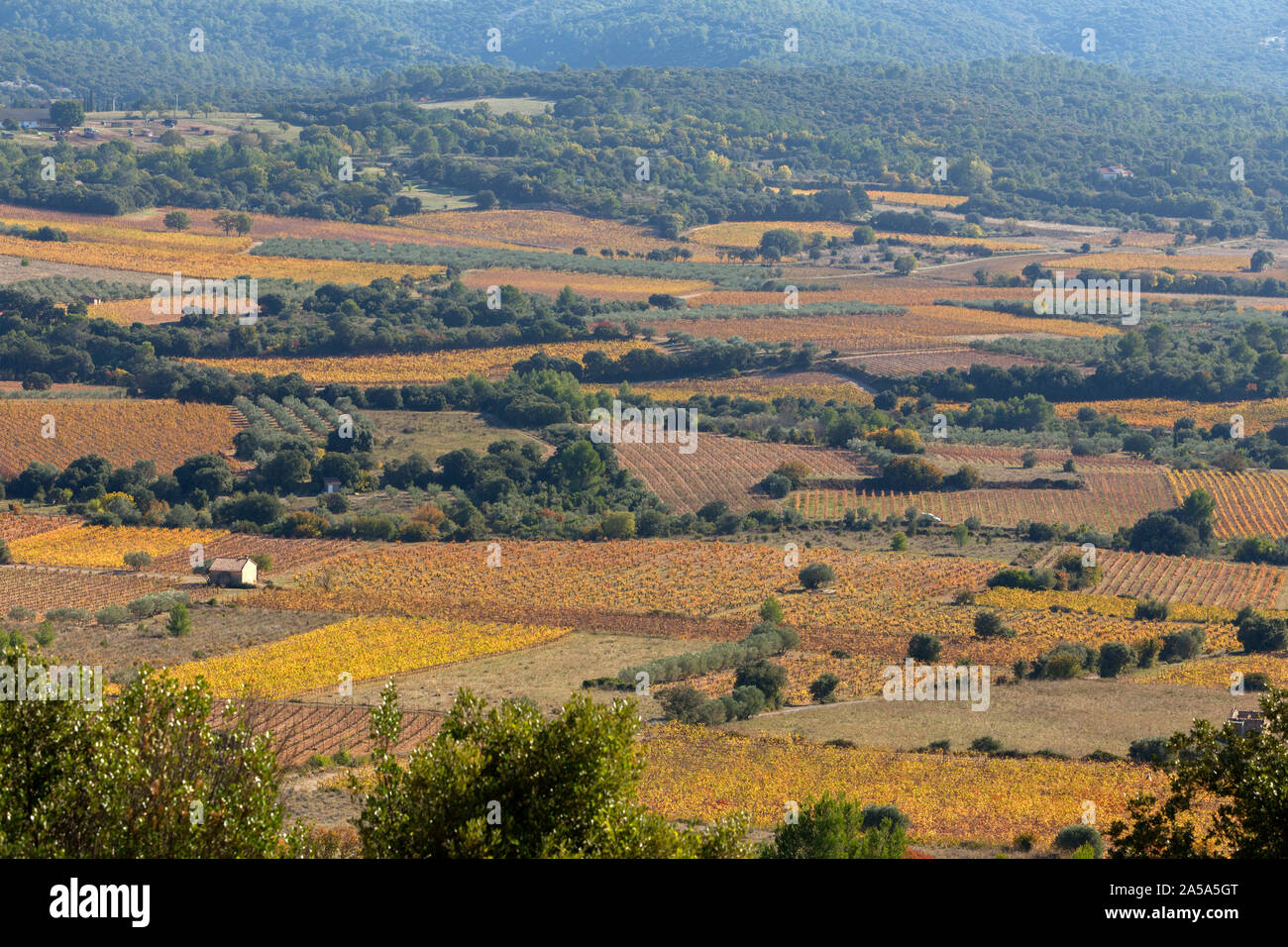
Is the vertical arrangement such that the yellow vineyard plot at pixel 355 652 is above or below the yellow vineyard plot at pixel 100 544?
below

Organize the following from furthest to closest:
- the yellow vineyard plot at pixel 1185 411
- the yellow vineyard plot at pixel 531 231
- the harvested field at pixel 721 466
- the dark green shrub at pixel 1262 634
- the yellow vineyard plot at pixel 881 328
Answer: the yellow vineyard plot at pixel 531 231, the yellow vineyard plot at pixel 881 328, the yellow vineyard plot at pixel 1185 411, the harvested field at pixel 721 466, the dark green shrub at pixel 1262 634

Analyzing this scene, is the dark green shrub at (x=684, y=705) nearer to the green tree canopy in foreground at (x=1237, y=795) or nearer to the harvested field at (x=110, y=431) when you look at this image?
the green tree canopy in foreground at (x=1237, y=795)

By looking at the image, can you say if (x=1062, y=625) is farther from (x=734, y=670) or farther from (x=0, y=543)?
(x=0, y=543)

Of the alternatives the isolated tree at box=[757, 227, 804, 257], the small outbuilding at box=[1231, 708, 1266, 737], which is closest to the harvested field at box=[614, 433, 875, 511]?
the small outbuilding at box=[1231, 708, 1266, 737]

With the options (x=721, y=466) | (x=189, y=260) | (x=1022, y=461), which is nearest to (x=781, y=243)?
(x=189, y=260)

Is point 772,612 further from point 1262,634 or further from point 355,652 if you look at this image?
point 1262,634

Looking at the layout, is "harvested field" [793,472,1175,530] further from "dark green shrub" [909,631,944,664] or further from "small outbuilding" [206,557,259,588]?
"small outbuilding" [206,557,259,588]

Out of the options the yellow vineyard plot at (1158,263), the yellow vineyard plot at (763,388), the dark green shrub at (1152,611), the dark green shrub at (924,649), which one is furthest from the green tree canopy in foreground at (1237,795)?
the yellow vineyard plot at (1158,263)

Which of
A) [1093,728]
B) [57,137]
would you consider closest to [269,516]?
[1093,728]
